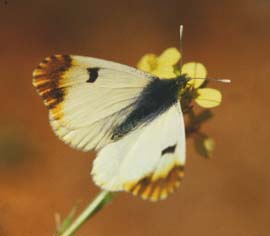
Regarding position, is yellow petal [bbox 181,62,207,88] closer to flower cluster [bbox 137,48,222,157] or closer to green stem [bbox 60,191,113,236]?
flower cluster [bbox 137,48,222,157]

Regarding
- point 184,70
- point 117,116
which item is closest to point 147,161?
point 117,116

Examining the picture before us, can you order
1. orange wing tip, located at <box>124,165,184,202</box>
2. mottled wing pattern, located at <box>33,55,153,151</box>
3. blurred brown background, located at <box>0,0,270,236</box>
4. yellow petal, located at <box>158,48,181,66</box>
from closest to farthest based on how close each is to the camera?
1. orange wing tip, located at <box>124,165,184,202</box>
2. mottled wing pattern, located at <box>33,55,153,151</box>
3. yellow petal, located at <box>158,48,181,66</box>
4. blurred brown background, located at <box>0,0,270,236</box>

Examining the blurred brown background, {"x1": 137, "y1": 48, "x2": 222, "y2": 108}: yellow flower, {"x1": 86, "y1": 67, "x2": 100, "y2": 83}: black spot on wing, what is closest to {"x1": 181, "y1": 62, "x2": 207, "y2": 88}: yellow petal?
{"x1": 137, "y1": 48, "x2": 222, "y2": 108}: yellow flower

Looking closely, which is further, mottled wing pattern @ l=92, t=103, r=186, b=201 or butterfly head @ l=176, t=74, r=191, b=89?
butterfly head @ l=176, t=74, r=191, b=89

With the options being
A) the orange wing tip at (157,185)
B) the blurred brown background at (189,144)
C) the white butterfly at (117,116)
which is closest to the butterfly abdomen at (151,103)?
the white butterfly at (117,116)
